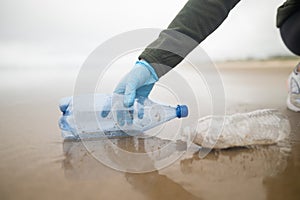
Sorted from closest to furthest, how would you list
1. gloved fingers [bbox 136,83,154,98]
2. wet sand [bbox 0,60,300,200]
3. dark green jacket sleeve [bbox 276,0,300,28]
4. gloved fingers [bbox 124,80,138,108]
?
wet sand [bbox 0,60,300,200], gloved fingers [bbox 124,80,138,108], gloved fingers [bbox 136,83,154,98], dark green jacket sleeve [bbox 276,0,300,28]

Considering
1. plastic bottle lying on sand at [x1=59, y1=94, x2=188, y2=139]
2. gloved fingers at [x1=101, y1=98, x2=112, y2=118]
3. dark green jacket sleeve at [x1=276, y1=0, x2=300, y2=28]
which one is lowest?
plastic bottle lying on sand at [x1=59, y1=94, x2=188, y2=139]

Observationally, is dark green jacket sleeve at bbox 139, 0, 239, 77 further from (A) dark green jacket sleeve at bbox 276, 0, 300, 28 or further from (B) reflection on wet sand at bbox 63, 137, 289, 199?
(A) dark green jacket sleeve at bbox 276, 0, 300, 28

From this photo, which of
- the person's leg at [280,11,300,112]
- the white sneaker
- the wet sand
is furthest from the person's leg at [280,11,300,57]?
the wet sand

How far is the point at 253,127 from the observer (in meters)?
0.90

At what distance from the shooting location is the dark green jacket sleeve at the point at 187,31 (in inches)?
33.8

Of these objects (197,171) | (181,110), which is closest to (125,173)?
(197,171)

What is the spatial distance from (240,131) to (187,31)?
0.33 metres

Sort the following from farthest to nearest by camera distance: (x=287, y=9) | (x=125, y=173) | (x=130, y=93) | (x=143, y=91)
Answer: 1. (x=287, y=9)
2. (x=143, y=91)
3. (x=130, y=93)
4. (x=125, y=173)

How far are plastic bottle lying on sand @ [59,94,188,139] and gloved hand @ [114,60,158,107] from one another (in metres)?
0.04

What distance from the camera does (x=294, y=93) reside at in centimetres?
131

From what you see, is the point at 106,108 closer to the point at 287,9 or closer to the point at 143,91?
the point at 143,91

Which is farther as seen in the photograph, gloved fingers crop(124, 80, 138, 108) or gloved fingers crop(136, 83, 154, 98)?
gloved fingers crop(136, 83, 154, 98)

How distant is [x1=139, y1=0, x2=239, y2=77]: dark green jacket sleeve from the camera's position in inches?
33.8

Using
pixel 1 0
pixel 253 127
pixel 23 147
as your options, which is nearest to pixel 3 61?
pixel 1 0
